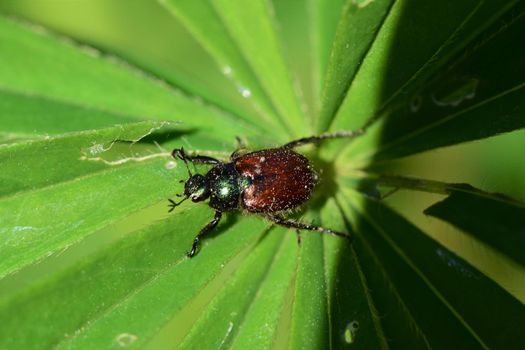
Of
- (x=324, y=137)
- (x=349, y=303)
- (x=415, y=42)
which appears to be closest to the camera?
(x=415, y=42)

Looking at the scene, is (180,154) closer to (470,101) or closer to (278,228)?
(278,228)

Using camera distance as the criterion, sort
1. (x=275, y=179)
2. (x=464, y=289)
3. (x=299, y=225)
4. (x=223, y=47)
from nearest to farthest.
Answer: (x=464, y=289) → (x=299, y=225) → (x=275, y=179) → (x=223, y=47)

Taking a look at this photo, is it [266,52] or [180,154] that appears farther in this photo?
[266,52]

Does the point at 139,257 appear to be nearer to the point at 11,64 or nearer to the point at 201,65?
the point at 11,64

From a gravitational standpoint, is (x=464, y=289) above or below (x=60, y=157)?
below

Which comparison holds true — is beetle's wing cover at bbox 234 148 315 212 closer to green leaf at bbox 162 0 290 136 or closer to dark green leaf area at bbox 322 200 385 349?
green leaf at bbox 162 0 290 136

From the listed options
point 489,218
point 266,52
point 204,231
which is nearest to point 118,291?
point 204,231

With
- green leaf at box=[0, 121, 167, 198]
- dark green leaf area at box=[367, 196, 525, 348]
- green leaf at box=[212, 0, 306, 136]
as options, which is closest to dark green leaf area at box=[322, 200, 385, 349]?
dark green leaf area at box=[367, 196, 525, 348]
